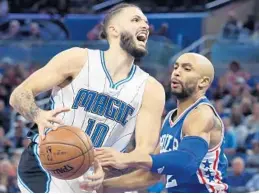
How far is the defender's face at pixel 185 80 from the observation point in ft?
15.4

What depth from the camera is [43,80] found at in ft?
14.8

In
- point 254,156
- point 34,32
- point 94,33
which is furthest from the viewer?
→ point 34,32

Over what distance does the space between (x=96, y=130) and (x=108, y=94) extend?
23cm

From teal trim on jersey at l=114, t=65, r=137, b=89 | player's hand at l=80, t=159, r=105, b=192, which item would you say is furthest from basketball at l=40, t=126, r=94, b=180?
teal trim on jersey at l=114, t=65, r=137, b=89

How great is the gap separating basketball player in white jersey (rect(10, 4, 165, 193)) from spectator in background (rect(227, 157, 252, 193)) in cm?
373

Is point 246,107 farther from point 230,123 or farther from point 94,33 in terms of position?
point 94,33

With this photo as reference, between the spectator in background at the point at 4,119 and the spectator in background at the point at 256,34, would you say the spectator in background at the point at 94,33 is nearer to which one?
the spectator in background at the point at 256,34

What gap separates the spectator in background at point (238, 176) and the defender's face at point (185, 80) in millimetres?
3759

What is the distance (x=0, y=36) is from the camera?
567 inches

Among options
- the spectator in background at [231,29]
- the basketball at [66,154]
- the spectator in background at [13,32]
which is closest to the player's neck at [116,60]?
the basketball at [66,154]

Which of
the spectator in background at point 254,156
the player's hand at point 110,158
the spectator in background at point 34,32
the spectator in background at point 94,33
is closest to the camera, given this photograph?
the player's hand at point 110,158

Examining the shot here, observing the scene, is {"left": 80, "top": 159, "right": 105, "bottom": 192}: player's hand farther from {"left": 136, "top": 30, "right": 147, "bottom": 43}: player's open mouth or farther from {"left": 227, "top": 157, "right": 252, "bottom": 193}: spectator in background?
{"left": 227, "top": 157, "right": 252, "bottom": 193}: spectator in background

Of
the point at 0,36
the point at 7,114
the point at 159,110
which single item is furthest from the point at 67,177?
the point at 0,36

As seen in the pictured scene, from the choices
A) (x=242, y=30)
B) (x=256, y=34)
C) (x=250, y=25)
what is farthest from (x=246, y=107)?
(x=250, y=25)
